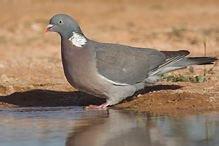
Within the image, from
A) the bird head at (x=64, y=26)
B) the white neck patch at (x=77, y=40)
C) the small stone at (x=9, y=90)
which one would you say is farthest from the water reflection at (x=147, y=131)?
the small stone at (x=9, y=90)

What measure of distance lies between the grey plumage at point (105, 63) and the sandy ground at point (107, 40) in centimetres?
27

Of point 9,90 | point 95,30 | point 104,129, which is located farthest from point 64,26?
point 95,30

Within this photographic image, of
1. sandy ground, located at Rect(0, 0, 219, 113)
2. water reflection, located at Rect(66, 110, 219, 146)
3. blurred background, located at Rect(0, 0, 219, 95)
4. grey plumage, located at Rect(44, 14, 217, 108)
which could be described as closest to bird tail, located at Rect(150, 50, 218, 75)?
grey plumage, located at Rect(44, 14, 217, 108)

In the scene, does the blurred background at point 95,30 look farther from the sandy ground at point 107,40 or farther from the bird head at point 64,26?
the bird head at point 64,26

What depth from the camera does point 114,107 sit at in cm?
614

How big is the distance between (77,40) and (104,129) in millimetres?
1862

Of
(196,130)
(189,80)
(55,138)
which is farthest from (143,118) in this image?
(189,80)

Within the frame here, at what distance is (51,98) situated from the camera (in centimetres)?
668

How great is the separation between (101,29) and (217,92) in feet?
27.3

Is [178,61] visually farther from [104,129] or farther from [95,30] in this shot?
[95,30]

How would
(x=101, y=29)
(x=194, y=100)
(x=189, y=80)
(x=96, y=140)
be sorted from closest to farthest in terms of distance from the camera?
(x=96, y=140) → (x=194, y=100) → (x=189, y=80) → (x=101, y=29)

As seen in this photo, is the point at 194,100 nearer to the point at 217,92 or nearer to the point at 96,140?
the point at 217,92

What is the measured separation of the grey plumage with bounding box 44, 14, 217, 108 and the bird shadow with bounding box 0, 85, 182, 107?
38 cm

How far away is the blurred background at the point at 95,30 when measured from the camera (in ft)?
27.4
